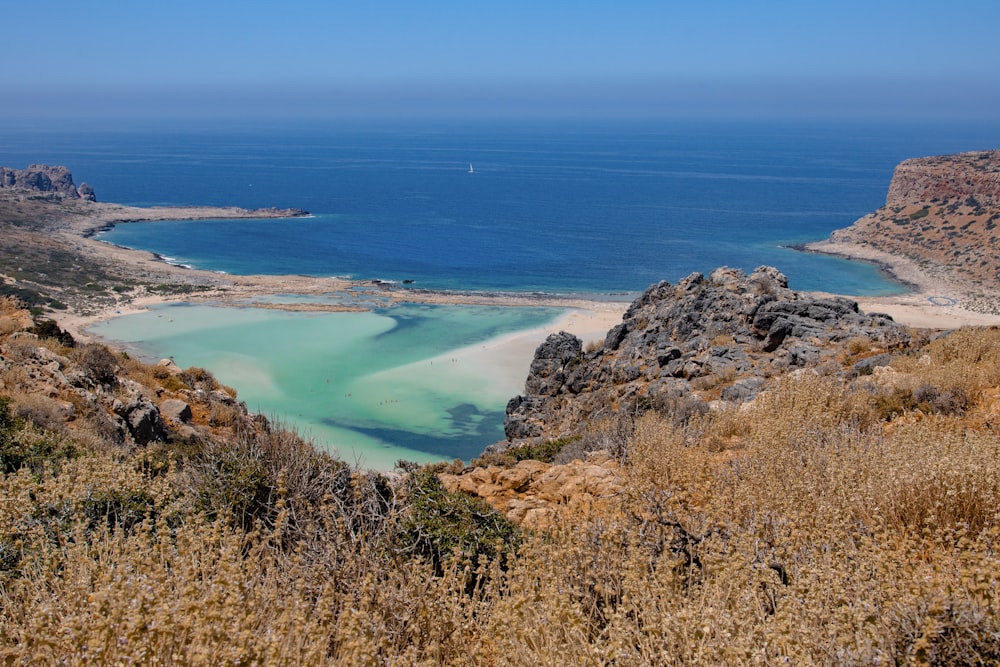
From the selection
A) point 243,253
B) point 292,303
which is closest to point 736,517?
point 292,303

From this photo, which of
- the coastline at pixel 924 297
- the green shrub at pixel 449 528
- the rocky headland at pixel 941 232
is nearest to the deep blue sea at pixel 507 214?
the coastline at pixel 924 297

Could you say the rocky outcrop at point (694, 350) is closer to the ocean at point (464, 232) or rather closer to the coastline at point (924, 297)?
the ocean at point (464, 232)

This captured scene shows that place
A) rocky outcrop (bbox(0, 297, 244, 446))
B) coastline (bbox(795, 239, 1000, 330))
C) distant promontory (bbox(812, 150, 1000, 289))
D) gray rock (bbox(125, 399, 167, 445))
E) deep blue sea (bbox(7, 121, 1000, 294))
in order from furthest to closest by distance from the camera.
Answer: distant promontory (bbox(812, 150, 1000, 289)), deep blue sea (bbox(7, 121, 1000, 294)), coastline (bbox(795, 239, 1000, 330)), gray rock (bbox(125, 399, 167, 445)), rocky outcrop (bbox(0, 297, 244, 446))

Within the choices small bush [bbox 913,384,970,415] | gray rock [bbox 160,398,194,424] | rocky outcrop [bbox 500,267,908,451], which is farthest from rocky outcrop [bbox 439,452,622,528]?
gray rock [bbox 160,398,194,424]

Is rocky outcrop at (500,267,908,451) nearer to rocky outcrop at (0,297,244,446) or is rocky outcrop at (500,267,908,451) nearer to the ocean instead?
the ocean

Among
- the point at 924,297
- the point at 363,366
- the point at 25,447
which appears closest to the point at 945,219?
the point at 924,297

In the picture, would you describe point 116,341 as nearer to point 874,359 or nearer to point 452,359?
point 452,359
